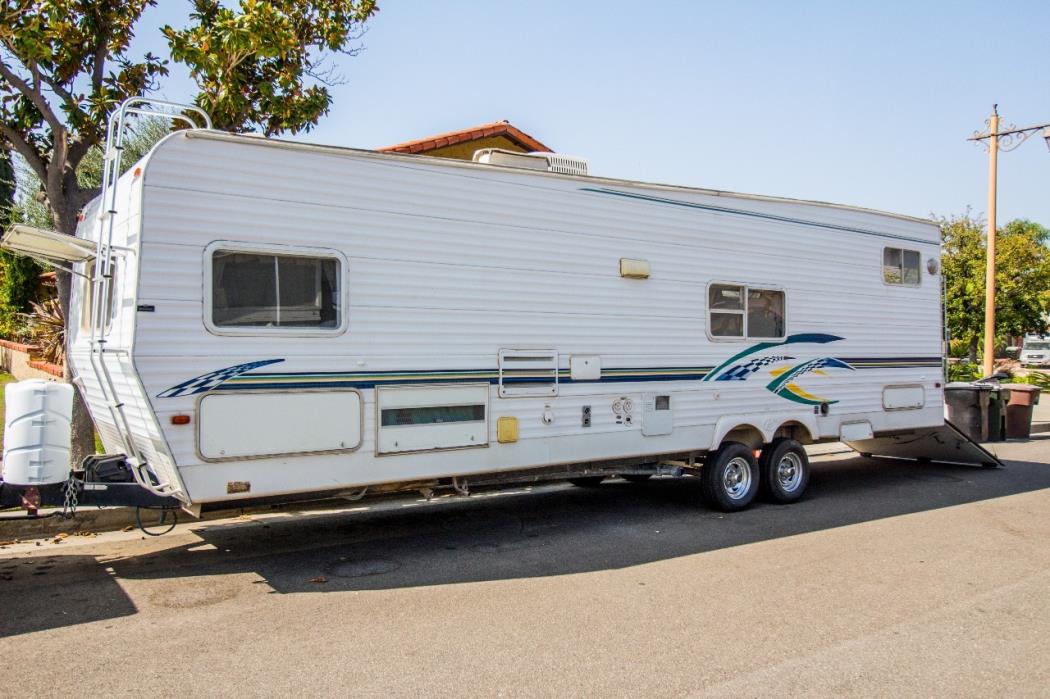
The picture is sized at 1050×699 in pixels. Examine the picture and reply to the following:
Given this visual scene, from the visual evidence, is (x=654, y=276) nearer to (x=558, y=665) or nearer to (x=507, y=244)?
(x=507, y=244)

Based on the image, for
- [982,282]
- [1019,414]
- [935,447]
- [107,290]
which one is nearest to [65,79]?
[107,290]

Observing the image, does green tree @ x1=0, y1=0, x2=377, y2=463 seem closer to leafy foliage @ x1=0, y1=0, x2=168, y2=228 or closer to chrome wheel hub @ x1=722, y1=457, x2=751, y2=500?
leafy foliage @ x1=0, y1=0, x2=168, y2=228

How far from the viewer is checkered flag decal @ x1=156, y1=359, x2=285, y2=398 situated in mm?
5758

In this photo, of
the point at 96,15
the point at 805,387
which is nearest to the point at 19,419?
the point at 96,15

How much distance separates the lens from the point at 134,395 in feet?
19.4

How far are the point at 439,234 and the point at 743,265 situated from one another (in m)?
3.53

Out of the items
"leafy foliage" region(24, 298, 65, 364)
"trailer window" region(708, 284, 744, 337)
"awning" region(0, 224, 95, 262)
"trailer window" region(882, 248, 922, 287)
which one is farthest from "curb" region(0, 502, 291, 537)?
"leafy foliage" region(24, 298, 65, 364)

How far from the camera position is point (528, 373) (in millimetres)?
7410

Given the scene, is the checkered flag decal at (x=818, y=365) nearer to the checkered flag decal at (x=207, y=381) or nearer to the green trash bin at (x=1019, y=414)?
the checkered flag decal at (x=207, y=381)

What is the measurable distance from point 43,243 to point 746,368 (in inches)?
255

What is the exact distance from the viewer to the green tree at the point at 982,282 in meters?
28.0

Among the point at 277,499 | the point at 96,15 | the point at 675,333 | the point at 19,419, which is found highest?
the point at 96,15

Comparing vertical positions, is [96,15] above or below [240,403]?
above

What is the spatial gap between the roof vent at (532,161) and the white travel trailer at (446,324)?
1.9 inches
